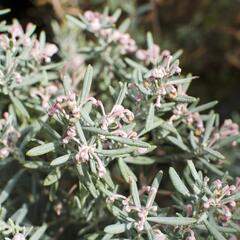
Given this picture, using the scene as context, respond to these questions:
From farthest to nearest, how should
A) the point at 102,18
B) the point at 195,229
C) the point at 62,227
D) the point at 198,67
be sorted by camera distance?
the point at 198,67
the point at 102,18
the point at 62,227
the point at 195,229

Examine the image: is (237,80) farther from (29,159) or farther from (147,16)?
(29,159)

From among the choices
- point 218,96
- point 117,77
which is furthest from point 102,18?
point 218,96

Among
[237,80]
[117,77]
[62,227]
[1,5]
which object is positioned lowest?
[237,80]

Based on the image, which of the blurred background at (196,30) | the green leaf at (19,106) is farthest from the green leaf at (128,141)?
the blurred background at (196,30)

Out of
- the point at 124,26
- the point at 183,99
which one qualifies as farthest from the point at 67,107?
the point at 124,26

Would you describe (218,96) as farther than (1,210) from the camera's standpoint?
Yes

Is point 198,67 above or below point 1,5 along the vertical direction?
below
